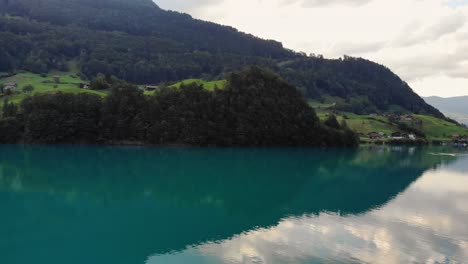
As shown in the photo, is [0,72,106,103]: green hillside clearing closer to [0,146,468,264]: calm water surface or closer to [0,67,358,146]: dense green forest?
[0,67,358,146]: dense green forest

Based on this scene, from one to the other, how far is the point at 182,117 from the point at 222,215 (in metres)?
60.1

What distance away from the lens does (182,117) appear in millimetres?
85938

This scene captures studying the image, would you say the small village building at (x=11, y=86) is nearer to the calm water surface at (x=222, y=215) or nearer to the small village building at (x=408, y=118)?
the calm water surface at (x=222, y=215)

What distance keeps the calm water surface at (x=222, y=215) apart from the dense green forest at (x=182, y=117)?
97.6 ft

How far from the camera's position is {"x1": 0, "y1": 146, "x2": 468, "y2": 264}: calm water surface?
19656 mm

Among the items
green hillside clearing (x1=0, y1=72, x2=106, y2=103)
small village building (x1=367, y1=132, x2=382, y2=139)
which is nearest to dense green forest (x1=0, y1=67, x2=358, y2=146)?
green hillside clearing (x1=0, y1=72, x2=106, y2=103)

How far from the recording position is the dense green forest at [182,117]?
79.7m

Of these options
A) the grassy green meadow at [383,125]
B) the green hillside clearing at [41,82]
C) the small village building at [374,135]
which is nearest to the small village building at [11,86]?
the green hillside clearing at [41,82]

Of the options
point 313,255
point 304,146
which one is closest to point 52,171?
point 313,255

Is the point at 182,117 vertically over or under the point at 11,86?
under

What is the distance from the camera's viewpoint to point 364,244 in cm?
2178

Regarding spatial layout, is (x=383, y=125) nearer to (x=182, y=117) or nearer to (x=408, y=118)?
(x=408, y=118)

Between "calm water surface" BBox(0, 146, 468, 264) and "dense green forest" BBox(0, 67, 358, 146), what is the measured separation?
2974cm

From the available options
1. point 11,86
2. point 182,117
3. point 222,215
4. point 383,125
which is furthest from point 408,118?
point 222,215
